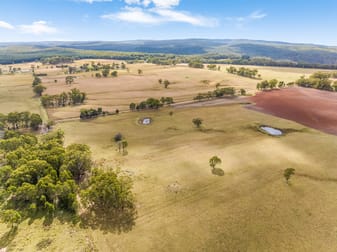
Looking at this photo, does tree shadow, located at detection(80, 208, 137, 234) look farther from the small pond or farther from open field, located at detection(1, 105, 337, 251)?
the small pond

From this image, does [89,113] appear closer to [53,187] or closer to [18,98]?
[53,187]

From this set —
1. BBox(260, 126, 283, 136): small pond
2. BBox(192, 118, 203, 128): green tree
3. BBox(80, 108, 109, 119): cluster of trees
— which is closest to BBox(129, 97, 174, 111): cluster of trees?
BBox(80, 108, 109, 119): cluster of trees

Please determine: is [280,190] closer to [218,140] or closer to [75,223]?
[218,140]

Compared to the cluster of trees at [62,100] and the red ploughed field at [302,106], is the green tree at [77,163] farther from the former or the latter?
the red ploughed field at [302,106]

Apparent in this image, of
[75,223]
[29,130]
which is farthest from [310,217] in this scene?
[29,130]

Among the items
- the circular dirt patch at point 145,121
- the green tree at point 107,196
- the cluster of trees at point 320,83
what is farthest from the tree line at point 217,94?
the green tree at point 107,196

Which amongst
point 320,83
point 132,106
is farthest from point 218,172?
point 320,83
